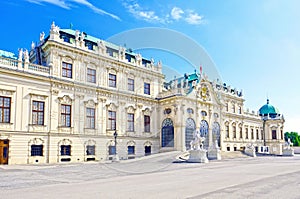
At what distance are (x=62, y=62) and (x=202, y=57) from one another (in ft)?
52.2

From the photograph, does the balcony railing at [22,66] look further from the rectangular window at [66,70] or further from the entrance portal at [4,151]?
the entrance portal at [4,151]

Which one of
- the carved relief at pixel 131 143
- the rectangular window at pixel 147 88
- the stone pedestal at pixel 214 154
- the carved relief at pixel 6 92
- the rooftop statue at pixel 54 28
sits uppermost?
the rooftop statue at pixel 54 28

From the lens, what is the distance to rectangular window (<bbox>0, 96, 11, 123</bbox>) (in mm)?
27438

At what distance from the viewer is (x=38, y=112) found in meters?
30.0

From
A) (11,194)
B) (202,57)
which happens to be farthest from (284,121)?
(11,194)

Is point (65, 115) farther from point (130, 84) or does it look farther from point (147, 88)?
point (147, 88)

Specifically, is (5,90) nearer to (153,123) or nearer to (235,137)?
(153,123)

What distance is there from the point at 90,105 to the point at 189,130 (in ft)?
50.9

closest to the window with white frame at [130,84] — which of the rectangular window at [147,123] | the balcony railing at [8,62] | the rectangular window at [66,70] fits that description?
the rectangular window at [147,123]

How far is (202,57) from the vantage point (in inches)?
1262

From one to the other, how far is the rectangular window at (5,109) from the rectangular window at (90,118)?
30.0 feet

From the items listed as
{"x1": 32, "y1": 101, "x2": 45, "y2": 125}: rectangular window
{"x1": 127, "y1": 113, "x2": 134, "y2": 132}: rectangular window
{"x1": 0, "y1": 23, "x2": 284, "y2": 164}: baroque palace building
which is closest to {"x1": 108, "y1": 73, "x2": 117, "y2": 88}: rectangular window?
{"x1": 0, "y1": 23, "x2": 284, "y2": 164}: baroque palace building

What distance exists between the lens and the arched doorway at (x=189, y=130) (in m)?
41.1

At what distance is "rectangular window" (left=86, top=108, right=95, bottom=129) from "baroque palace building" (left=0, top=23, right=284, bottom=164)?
0.12 meters
